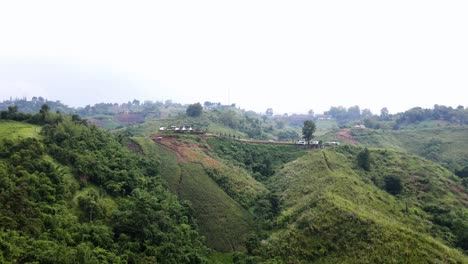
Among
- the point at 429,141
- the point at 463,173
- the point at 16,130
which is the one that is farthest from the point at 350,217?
the point at 429,141

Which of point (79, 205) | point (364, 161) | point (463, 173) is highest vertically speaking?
point (364, 161)

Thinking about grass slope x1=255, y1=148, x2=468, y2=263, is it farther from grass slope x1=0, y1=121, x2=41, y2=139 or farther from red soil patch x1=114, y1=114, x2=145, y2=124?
red soil patch x1=114, y1=114, x2=145, y2=124

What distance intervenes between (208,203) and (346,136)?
7004cm

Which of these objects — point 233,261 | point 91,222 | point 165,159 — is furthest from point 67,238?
point 165,159

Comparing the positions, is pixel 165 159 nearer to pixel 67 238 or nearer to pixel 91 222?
pixel 91 222

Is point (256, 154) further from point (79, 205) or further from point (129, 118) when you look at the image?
point (129, 118)

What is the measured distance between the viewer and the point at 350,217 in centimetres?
3684

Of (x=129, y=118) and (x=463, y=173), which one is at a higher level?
(x=129, y=118)

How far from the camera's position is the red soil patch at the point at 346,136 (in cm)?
10388

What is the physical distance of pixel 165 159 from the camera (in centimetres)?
5825

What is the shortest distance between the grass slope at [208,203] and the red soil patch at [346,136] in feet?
196

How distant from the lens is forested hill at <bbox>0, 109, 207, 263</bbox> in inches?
1083

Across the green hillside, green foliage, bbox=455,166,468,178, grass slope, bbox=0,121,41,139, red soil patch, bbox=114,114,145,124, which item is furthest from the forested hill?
red soil patch, bbox=114,114,145,124

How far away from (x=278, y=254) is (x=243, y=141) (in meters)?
39.9
